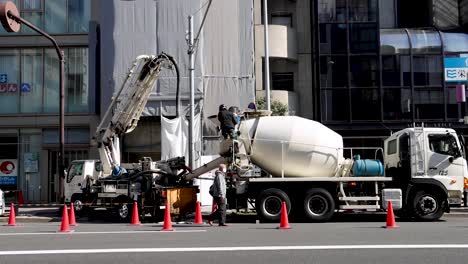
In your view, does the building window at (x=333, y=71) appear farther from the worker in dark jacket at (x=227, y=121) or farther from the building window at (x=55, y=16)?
the worker in dark jacket at (x=227, y=121)

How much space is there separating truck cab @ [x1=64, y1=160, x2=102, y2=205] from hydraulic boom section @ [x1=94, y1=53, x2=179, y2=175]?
0.71m

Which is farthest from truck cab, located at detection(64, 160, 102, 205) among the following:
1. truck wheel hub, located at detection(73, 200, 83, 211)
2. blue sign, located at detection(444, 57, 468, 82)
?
blue sign, located at detection(444, 57, 468, 82)

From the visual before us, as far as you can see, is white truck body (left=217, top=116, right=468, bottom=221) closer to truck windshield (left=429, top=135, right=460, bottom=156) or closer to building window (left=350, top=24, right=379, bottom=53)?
truck windshield (left=429, top=135, right=460, bottom=156)

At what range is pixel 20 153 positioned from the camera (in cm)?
2930

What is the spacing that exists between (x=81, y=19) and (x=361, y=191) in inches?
732

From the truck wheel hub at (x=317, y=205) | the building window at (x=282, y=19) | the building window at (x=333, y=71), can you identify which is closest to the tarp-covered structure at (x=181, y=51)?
the building window at (x=282, y=19)

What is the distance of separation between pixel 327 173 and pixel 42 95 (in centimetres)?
1779

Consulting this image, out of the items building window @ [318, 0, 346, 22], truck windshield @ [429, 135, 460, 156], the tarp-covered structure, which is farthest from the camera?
building window @ [318, 0, 346, 22]

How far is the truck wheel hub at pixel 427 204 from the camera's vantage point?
1694 centimetres

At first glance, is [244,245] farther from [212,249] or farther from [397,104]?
[397,104]

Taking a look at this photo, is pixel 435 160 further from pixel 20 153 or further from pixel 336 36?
pixel 20 153

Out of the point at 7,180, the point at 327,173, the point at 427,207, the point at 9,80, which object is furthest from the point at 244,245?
the point at 9,80

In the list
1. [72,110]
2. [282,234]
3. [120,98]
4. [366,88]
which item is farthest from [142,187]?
[366,88]

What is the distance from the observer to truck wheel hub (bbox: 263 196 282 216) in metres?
17.1
